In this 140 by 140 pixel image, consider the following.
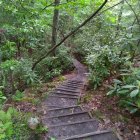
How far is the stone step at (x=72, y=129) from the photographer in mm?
5117

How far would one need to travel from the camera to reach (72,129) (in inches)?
210

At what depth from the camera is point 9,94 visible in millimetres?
8055

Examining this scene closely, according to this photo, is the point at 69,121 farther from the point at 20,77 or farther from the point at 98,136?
the point at 20,77

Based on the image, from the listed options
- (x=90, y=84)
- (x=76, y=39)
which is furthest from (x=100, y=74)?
(x=76, y=39)

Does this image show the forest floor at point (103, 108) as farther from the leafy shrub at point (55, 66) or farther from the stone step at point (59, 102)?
the leafy shrub at point (55, 66)

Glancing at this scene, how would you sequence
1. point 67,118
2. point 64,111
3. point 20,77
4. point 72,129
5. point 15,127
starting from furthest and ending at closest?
point 20,77 < point 64,111 < point 67,118 < point 72,129 < point 15,127

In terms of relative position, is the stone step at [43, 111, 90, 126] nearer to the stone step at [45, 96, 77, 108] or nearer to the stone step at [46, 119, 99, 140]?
the stone step at [46, 119, 99, 140]

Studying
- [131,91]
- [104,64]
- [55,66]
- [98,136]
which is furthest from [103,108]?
[55,66]

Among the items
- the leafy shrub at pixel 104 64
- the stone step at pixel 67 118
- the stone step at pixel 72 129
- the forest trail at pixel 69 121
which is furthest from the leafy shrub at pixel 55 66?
the stone step at pixel 72 129

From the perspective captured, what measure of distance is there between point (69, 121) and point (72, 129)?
495 mm

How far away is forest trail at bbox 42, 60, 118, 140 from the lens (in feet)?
16.6

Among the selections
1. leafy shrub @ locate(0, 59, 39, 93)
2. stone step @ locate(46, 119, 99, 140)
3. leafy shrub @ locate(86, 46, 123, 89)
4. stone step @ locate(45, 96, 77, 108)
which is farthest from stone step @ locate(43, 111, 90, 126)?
leafy shrub @ locate(0, 59, 39, 93)

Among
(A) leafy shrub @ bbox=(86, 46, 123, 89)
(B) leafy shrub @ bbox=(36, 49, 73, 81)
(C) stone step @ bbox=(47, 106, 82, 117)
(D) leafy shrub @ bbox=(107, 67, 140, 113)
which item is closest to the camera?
(D) leafy shrub @ bbox=(107, 67, 140, 113)

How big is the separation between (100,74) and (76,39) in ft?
28.9
